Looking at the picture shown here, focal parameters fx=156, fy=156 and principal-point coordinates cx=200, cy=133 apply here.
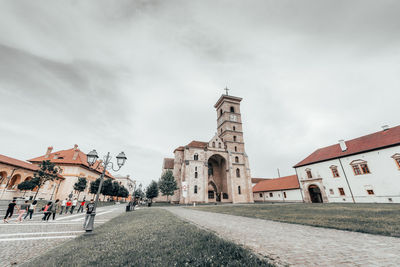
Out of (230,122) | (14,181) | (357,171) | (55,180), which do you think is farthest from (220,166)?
(14,181)

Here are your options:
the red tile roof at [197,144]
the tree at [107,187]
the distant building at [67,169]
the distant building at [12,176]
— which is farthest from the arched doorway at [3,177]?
the red tile roof at [197,144]

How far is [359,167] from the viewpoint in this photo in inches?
935

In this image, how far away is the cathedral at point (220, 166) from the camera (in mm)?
34812

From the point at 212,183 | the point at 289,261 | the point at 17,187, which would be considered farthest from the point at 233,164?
the point at 17,187

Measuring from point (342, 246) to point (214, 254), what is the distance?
3211 mm

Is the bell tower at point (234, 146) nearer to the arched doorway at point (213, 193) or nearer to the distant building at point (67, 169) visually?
the arched doorway at point (213, 193)

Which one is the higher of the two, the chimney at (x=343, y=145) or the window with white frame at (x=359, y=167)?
the chimney at (x=343, y=145)

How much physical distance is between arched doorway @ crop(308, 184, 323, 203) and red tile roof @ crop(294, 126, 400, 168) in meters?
4.55

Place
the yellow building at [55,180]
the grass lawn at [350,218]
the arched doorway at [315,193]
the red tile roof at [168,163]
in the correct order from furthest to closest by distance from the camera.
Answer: the red tile roof at [168,163], the arched doorway at [315,193], the yellow building at [55,180], the grass lawn at [350,218]

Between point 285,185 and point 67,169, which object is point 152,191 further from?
point 285,185

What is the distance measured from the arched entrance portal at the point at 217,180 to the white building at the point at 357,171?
1666 cm

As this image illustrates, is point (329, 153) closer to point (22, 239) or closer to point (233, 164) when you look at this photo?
point (233, 164)

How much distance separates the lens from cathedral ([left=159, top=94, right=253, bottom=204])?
34.8m

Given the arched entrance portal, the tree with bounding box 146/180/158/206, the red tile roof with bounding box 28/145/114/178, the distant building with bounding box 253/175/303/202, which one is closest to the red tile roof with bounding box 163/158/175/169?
the tree with bounding box 146/180/158/206
